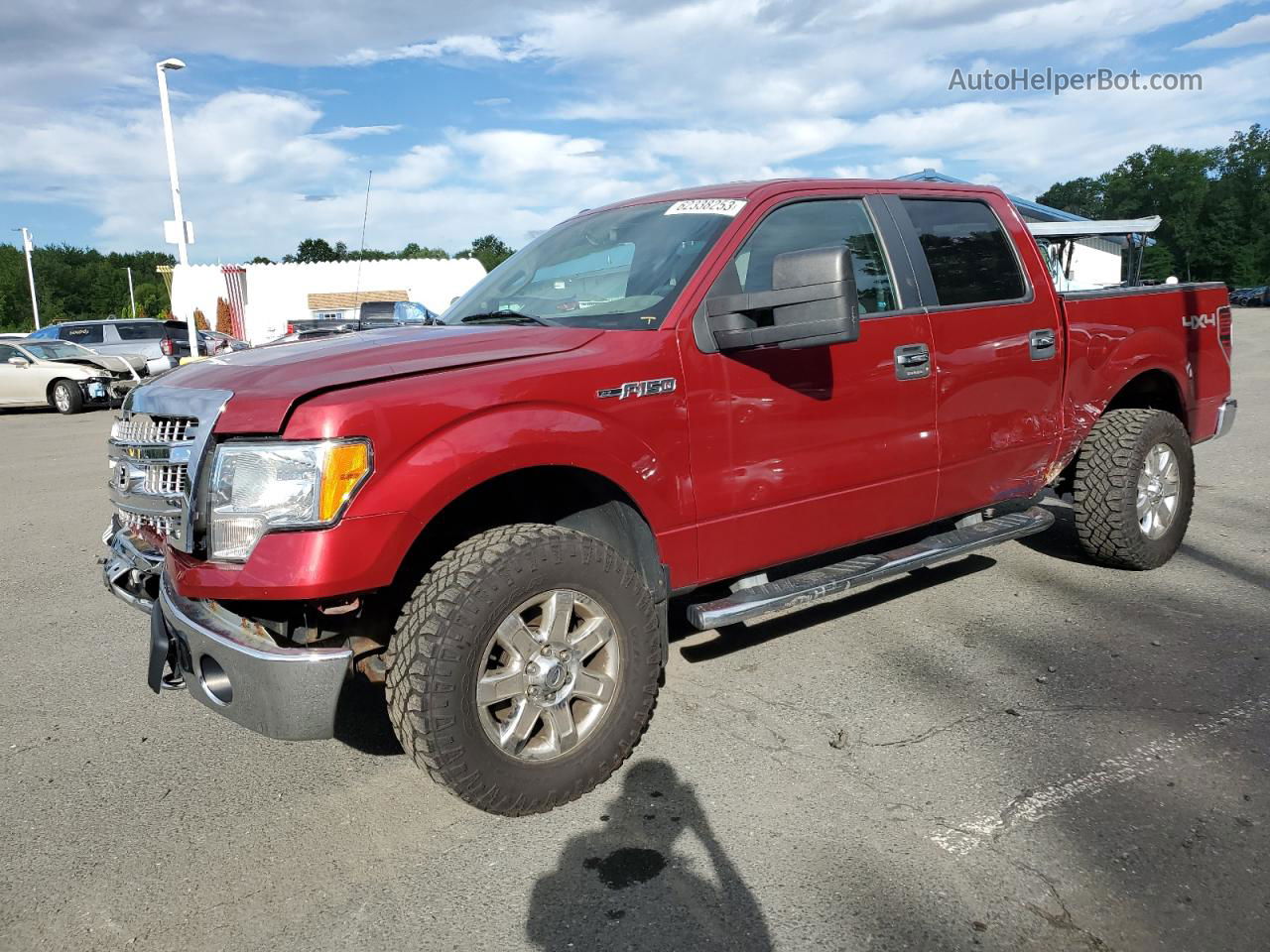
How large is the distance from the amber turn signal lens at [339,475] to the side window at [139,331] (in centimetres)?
2202

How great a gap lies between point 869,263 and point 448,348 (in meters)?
1.90

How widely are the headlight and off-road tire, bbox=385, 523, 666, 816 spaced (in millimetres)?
389

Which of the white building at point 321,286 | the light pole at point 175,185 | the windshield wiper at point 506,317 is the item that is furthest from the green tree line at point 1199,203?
the windshield wiper at point 506,317

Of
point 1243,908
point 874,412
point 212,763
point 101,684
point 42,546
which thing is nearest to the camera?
point 1243,908

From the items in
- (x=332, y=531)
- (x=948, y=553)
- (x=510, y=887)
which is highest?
(x=332, y=531)

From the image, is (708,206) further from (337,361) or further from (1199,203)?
A: (1199,203)

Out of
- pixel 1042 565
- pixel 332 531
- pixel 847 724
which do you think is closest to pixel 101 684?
Answer: pixel 332 531

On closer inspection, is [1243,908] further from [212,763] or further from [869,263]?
[212,763]

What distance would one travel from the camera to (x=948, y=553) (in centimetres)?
424

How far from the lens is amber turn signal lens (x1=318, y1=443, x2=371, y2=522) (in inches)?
104

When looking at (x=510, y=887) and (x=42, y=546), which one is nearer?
(x=510, y=887)

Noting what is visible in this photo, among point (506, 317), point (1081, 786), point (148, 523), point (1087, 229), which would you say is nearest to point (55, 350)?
point (506, 317)

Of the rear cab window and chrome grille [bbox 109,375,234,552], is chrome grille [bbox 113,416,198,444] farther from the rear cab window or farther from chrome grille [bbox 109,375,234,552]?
the rear cab window

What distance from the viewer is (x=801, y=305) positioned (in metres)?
3.27
